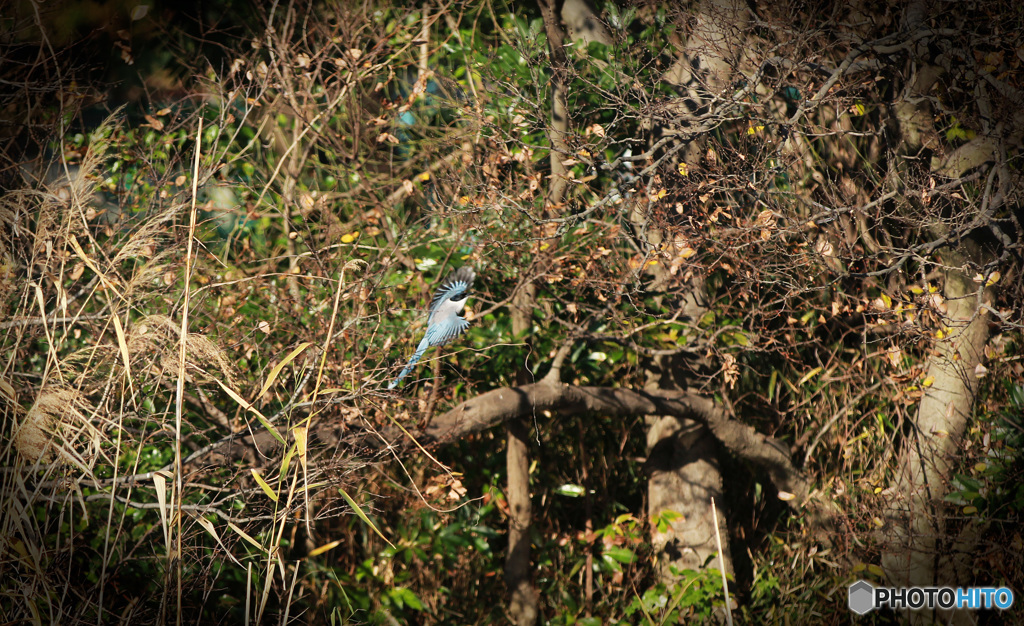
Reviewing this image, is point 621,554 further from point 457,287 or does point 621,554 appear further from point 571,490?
point 457,287

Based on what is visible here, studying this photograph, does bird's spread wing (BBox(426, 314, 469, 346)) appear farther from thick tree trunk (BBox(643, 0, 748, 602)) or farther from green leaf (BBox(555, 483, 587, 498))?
green leaf (BBox(555, 483, 587, 498))

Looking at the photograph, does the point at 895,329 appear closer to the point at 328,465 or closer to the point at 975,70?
the point at 975,70

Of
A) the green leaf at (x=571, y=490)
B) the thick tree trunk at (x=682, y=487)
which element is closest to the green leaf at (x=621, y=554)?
the thick tree trunk at (x=682, y=487)

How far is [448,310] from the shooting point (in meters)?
2.72

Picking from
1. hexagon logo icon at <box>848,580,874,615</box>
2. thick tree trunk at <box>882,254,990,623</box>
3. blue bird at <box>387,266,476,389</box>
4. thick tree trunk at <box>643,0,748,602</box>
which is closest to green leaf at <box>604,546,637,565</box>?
thick tree trunk at <box>643,0,748,602</box>

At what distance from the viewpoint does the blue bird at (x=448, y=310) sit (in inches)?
104

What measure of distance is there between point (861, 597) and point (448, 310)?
2.08 m

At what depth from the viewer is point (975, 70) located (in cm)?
245

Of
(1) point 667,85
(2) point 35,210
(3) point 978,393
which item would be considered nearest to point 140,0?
(2) point 35,210

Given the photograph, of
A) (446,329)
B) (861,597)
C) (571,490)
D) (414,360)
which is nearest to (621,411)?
(571,490)

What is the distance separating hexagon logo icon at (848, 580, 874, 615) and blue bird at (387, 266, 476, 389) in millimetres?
1948

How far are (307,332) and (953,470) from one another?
264 centimetres

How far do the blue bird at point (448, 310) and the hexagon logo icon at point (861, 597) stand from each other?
1948mm

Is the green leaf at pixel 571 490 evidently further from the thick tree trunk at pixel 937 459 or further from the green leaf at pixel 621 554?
the thick tree trunk at pixel 937 459
